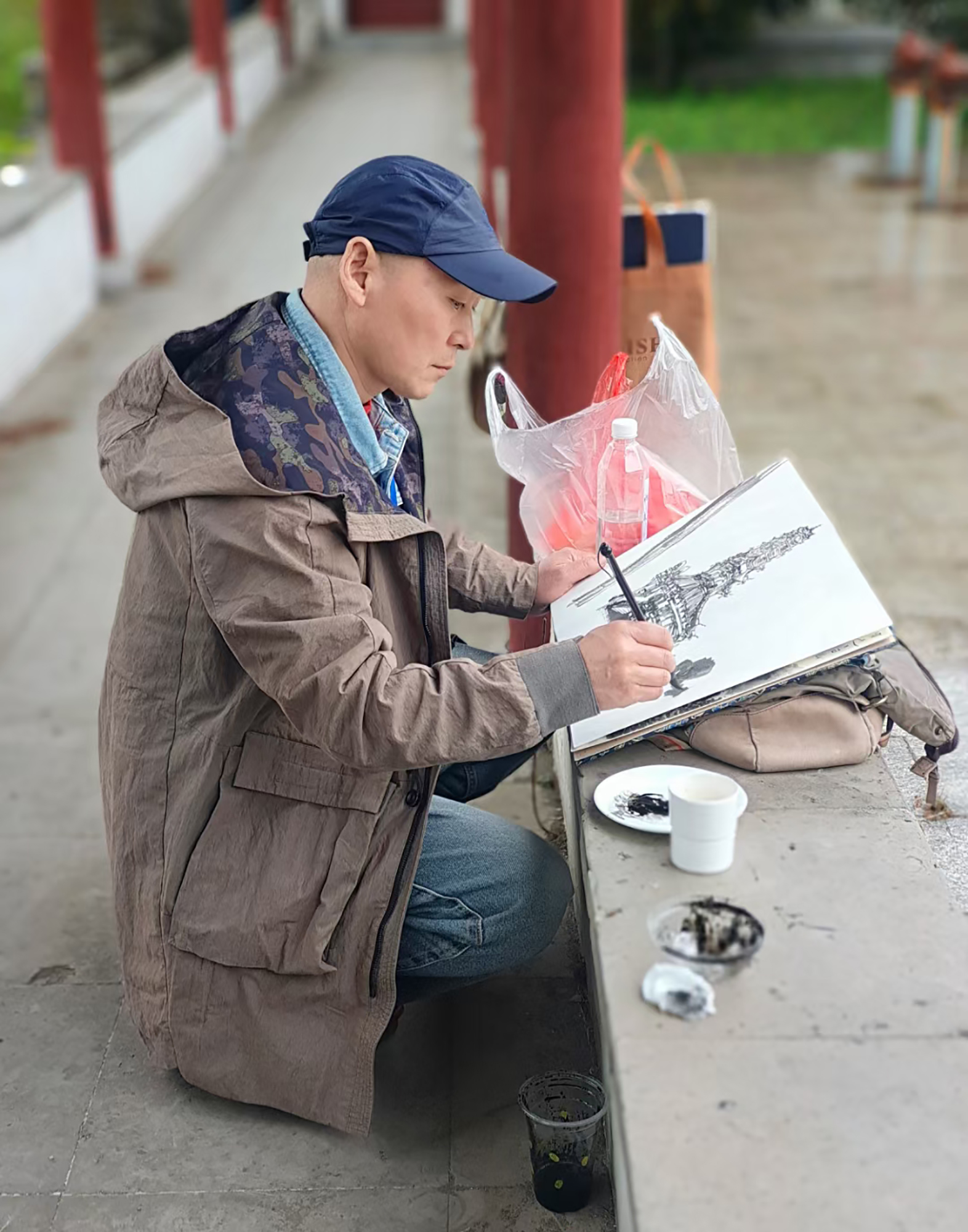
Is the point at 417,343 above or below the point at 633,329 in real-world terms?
above

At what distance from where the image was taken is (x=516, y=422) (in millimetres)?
2799

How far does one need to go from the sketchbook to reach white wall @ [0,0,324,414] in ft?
17.6

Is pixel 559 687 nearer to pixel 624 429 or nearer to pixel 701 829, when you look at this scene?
pixel 701 829

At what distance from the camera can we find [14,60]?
20953 mm

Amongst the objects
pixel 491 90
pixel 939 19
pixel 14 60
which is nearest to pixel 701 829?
pixel 491 90

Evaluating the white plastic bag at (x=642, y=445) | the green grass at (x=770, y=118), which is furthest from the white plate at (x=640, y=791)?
the green grass at (x=770, y=118)

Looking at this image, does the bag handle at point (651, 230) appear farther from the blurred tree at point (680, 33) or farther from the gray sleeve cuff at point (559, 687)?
the blurred tree at point (680, 33)

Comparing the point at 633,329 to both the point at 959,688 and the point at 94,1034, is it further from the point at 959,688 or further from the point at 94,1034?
the point at 94,1034

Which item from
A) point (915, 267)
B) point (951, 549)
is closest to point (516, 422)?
point (951, 549)

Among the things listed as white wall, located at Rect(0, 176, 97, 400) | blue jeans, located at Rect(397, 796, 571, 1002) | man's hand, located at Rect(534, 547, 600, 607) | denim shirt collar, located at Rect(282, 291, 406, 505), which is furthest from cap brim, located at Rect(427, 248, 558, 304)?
white wall, located at Rect(0, 176, 97, 400)

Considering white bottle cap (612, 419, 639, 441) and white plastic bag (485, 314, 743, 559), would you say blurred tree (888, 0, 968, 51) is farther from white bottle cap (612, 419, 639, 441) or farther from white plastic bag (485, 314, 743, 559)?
white bottle cap (612, 419, 639, 441)

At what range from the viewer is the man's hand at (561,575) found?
2.63 m

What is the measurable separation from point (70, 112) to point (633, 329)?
6041 millimetres

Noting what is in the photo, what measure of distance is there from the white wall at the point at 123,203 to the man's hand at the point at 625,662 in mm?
5646
